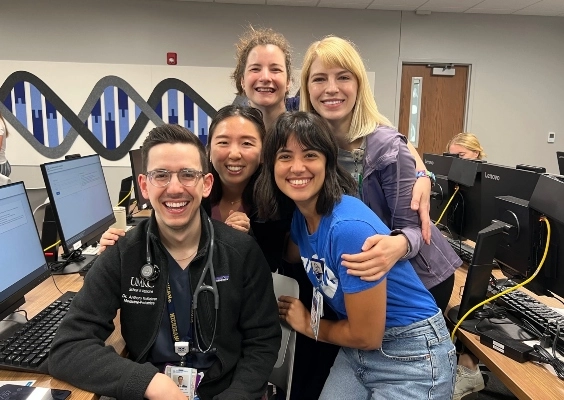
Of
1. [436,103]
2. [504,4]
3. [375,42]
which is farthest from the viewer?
[436,103]

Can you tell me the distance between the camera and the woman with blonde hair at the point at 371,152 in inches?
63.2

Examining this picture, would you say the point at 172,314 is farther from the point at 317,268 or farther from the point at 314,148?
the point at 314,148

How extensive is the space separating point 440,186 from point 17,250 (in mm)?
2025

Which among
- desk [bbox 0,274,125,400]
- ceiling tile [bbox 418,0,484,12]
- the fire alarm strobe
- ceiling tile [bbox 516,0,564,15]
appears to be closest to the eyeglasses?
desk [bbox 0,274,125,400]

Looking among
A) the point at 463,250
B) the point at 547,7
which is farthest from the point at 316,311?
the point at 547,7

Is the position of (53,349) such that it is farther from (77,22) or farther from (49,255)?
(77,22)

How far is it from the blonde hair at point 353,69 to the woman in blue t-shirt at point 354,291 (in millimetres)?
319

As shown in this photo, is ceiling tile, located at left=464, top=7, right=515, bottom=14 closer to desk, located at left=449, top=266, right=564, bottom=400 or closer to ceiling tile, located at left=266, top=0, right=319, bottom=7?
ceiling tile, located at left=266, top=0, right=319, bottom=7

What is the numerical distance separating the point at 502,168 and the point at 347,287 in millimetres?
1046

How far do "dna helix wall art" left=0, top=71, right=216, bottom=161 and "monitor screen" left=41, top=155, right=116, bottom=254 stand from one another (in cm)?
292

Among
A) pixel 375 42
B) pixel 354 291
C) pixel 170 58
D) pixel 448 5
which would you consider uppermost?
pixel 448 5

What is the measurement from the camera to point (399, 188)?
161 cm

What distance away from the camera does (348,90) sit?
5.37 ft

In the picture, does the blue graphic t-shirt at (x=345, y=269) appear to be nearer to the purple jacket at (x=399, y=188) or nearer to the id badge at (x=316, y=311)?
the id badge at (x=316, y=311)
